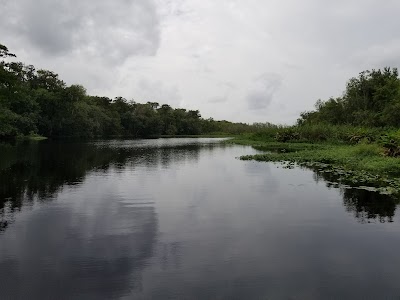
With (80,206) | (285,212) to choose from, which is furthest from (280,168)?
(80,206)

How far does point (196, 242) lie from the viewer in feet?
34.5

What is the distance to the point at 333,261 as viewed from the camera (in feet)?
30.1

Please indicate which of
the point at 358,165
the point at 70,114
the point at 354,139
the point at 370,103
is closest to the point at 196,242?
the point at 358,165

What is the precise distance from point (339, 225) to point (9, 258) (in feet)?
33.2

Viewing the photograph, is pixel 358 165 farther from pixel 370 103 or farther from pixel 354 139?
→ pixel 370 103

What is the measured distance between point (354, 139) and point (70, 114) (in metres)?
76.2

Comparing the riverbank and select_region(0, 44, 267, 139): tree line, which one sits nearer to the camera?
the riverbank

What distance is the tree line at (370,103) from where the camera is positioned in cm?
5474

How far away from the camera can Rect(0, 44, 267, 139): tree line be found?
179 feet

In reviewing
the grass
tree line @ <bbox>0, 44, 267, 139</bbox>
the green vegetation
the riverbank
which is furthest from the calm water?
tree line @ <bbox>0, 44, 267, 139</bbox>

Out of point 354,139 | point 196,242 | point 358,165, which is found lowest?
point 196,242

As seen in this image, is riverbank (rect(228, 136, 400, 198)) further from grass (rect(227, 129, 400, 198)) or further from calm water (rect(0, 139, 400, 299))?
calm water (rect(0, 139, 400, 299))

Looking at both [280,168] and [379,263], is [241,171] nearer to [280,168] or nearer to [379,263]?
[280,168]

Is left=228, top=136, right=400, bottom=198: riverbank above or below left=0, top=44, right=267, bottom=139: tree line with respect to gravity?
below
